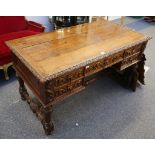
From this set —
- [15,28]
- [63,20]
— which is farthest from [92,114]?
[63,20]

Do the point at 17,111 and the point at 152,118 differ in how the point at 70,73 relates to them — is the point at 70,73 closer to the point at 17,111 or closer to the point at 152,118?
the point at 17,111

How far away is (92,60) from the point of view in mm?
1521

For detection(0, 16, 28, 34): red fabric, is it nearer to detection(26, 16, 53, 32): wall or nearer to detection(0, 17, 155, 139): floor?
detection(26, 16, 53, 32): wall

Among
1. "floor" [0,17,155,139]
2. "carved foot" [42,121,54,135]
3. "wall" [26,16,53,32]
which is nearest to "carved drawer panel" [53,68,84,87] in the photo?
"carved foot" [42,121,54,135]

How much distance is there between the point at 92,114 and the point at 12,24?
1794mm

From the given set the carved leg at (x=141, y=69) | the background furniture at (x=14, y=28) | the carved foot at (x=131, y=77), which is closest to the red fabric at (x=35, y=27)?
the background furniture at (x=14, y=28)

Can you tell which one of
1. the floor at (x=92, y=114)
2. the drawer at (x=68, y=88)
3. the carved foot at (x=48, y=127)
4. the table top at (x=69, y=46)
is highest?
the table top at (x=69, y=46)

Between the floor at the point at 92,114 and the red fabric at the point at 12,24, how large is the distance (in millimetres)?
748

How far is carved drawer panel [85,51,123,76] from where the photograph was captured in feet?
5.23

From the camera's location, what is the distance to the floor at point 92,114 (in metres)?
1.77

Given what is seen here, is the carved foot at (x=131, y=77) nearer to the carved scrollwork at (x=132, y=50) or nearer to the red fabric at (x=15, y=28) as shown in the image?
the carved scrollwork at (x=132, y=50)

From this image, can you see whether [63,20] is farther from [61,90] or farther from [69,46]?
[61,90]
